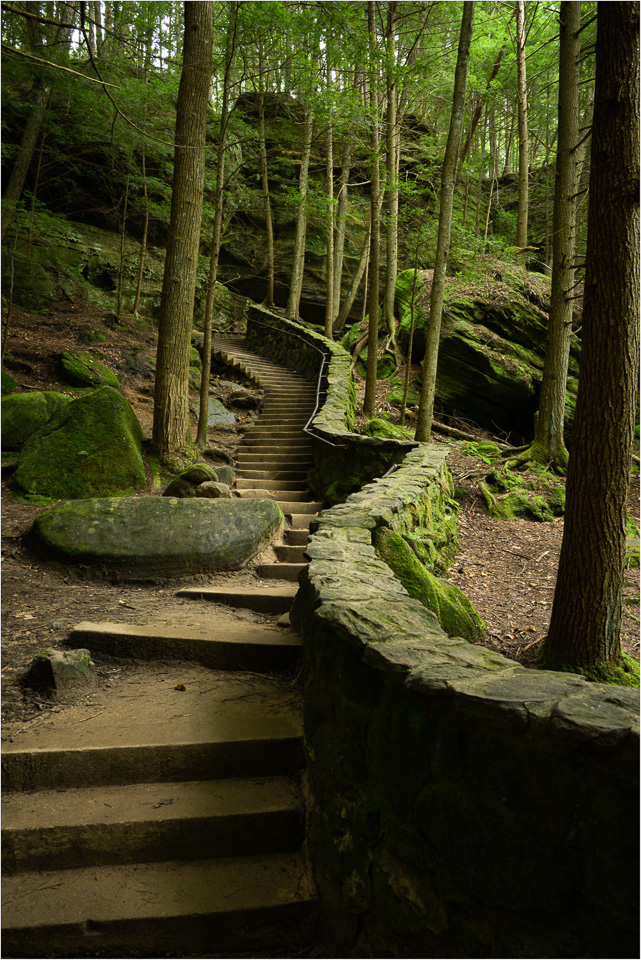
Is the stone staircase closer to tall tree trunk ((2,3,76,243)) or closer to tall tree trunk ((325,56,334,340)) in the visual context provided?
tall tree trunk ((2,3,76,243))

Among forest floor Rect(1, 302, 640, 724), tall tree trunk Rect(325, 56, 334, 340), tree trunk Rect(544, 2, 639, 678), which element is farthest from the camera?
tall tree trunk Rect(325, 56, 334, 340)

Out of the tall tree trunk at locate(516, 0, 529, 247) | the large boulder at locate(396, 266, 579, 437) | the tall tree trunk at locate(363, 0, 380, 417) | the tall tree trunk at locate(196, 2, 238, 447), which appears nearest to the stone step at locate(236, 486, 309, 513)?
the tall tree trunk at locate(196, 2, 238, 447)

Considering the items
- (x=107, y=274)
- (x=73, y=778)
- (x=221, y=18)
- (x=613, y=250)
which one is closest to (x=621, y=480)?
(x=613, y=250)

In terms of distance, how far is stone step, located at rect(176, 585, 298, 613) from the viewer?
15.1ft

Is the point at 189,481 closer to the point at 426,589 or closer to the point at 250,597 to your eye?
the point at 250,597

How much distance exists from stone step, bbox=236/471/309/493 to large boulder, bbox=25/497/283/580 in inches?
103

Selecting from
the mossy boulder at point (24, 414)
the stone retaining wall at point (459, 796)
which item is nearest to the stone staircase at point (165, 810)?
the stone retaining wall at point (459, 796)

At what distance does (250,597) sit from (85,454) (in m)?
3.08

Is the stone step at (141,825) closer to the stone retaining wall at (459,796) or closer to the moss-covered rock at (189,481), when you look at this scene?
the stone retaining wall at (459,796)

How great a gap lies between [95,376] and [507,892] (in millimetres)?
9726

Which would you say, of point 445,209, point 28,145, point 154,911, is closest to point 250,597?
point 154,911

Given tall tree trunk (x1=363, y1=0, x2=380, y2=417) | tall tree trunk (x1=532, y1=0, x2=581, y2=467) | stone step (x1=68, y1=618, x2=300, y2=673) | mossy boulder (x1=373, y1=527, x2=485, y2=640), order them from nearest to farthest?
stone step (x1=68, y1=618, x2=300, y2=673), mossy boulder (x1=373, y1=527, x2=485, y2=640), tall tree trunk (x1=532, y1=0, x2=581, y2=467), tall tree trunk (x1=363, y1=0, x2=380, y2=417)

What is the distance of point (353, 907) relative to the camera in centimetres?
212

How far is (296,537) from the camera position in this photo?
241 inches
